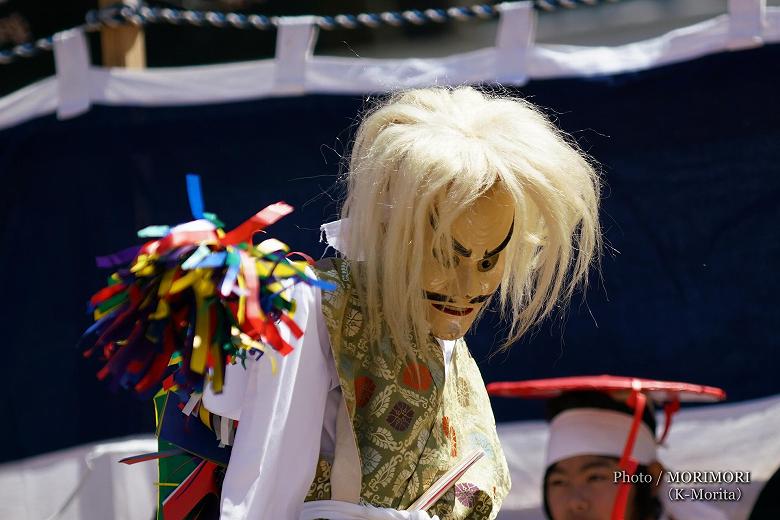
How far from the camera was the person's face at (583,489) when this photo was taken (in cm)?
247

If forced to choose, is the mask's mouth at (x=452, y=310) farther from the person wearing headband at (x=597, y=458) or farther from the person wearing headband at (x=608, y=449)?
the person wearing headband at (x=597, y=458)

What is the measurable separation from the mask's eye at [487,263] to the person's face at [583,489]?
0.99m

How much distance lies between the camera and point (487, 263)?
166 cm

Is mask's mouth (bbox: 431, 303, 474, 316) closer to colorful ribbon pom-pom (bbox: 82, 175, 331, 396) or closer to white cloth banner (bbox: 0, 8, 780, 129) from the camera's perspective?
colorful ribbon pom-pom (bbox: 82, 175, 331, 396)

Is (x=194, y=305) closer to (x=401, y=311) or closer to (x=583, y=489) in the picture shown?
(x=401, y=311)

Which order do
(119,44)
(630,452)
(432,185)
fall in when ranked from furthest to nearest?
(119,44) → (630,452) → (432,185)

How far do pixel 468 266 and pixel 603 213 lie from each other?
45.1 inches

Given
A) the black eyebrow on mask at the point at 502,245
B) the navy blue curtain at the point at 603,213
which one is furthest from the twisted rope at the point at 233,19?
the black eyebrow on mask at the point at 502,245

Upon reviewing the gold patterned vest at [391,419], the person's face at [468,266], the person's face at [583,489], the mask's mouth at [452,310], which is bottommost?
the person's face at [583,489]

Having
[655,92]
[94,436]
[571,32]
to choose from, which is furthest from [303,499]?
[571,32]

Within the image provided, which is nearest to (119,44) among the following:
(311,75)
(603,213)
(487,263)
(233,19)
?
(233,19)

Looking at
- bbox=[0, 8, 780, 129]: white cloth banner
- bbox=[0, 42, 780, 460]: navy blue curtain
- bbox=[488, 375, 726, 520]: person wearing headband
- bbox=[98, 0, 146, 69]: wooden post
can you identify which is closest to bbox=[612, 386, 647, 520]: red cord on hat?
bbox=[488, 375, 726, 520]: person wearing headband

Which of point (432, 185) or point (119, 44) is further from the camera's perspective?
point (119, 44)

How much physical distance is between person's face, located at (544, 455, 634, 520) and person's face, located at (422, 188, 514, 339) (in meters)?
0.96
